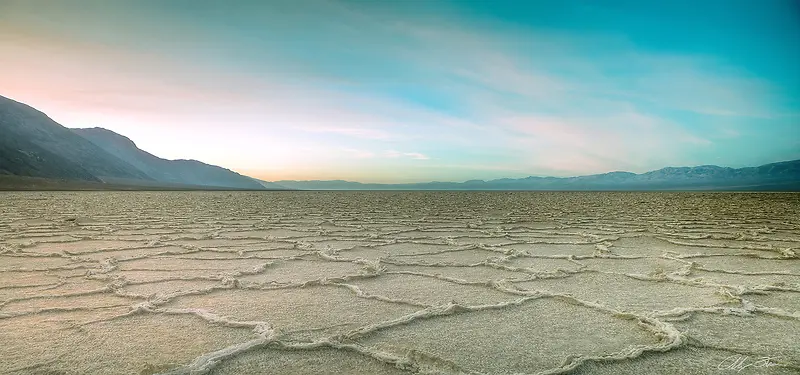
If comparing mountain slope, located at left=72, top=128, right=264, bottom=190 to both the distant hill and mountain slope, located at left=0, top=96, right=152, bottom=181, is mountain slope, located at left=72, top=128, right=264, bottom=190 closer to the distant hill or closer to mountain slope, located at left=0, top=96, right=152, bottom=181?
the distant hill

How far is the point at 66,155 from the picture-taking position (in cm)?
7600

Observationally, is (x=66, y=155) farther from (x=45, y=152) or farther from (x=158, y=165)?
(x=158, y=165)

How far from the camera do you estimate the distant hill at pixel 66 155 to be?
2233 inches

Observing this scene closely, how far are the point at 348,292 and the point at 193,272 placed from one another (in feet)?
4.30

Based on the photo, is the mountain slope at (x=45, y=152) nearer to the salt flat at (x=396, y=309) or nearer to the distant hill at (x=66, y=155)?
the distant hill at (x=66, y=155)

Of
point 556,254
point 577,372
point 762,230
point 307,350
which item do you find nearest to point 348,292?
point 307,350

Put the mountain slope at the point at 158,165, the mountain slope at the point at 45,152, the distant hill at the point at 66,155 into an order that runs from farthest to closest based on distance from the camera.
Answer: the mountain slope at the point at 158,165 → the distant hill at the point at 66,155 → the mountain slope at the point at 45,152

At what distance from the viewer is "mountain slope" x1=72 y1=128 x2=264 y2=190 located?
120m
